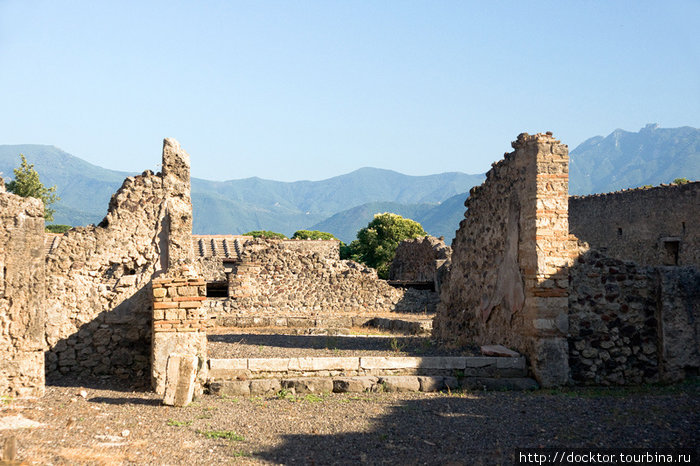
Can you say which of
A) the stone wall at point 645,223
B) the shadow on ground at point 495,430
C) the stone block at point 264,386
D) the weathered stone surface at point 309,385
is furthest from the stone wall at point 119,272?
the stone wall at point 645,223

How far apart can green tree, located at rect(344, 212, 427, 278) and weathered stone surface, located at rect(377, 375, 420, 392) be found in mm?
40015

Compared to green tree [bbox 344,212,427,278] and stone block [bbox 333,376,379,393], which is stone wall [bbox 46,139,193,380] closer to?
stone block [bbox 333,376,379,393]

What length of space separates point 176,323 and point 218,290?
13767 millimetres

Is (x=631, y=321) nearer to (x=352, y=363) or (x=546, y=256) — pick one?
(x=546, y=256)

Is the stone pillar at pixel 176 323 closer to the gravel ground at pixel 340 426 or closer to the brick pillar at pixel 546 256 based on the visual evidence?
the gravel ground at pixel 340 426

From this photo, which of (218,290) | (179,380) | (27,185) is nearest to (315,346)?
(179,380)

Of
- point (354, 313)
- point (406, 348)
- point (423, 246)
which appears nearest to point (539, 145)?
point (406, 348)

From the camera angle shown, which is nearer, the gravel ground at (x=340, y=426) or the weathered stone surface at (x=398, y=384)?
the gravel ground at (x=340, y=426)

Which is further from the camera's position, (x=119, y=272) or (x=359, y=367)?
(x=119, y=272)

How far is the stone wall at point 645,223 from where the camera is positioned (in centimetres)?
2959

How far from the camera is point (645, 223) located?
31875 mm

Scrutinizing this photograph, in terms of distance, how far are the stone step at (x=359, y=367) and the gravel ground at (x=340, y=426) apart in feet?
1.56

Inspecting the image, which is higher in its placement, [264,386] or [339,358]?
[339,358]

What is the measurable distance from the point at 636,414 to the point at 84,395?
6315 mm
